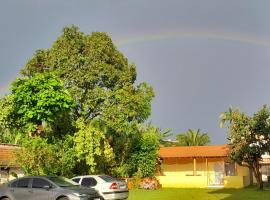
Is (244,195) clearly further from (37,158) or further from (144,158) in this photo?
(37,158)

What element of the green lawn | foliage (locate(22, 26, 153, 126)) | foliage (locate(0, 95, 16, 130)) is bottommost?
the green lawn

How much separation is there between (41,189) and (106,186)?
461 cm

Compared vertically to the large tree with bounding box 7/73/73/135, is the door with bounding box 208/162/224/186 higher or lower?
lower

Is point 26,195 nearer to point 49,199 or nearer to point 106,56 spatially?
point 49,199

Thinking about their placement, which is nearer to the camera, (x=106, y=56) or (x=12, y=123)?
(x=12, y=123)

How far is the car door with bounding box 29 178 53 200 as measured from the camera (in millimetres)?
15969

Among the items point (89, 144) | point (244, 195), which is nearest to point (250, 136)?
point (244, 195)

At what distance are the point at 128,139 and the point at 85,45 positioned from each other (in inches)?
362

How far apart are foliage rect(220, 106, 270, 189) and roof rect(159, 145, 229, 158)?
6.18 metres

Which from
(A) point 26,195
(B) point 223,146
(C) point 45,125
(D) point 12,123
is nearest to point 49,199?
(A) point 26,195

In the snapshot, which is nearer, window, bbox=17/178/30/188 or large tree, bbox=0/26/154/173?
window, bbox=17/178/30/188

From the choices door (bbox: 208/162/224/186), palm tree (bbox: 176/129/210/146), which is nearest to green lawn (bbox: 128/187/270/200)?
door (bbox: 208/162/224/186)

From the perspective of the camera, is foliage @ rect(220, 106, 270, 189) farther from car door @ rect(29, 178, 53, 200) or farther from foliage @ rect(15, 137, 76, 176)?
car door @ rect(29, 178, 53, 200)

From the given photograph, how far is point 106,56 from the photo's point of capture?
3706 centimetres
